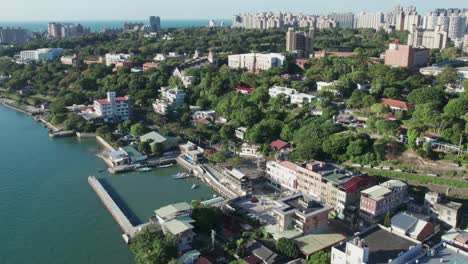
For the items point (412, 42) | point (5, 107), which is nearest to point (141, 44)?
point (5, 107)

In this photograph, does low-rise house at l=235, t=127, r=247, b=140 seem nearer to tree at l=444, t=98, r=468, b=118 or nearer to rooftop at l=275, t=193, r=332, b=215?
rooftop at l=275, t=193, r=332, b=215

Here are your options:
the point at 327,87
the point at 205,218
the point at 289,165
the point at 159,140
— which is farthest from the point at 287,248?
the point at 327,87

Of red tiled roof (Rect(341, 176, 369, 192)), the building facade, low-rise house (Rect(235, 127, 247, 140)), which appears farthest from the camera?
the building facade

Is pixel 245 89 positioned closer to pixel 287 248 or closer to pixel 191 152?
pixel 191 152

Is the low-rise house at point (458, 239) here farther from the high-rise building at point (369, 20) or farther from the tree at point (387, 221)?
the high-rise building at point (369, 20)

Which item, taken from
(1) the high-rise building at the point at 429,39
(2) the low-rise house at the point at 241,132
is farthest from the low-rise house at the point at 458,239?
(1) the high-rise building at the point at 429,39

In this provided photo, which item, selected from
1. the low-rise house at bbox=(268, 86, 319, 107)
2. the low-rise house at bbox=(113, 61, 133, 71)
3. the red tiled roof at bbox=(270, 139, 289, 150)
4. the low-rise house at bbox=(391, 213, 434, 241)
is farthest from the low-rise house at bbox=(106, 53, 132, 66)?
the low-rise house at bbox=(391, 213, 434, 241)

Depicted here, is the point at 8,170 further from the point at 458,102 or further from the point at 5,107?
the point at 458,102
